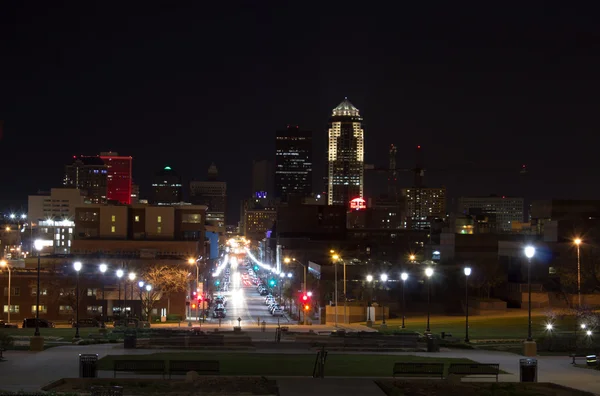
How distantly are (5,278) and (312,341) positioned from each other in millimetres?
52925

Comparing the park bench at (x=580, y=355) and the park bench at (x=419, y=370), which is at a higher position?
the park bench at (x=419, y=370)

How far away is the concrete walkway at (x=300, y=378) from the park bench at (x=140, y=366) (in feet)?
2.50

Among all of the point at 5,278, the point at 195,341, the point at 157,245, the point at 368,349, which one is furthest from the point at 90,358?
the point at 157,245

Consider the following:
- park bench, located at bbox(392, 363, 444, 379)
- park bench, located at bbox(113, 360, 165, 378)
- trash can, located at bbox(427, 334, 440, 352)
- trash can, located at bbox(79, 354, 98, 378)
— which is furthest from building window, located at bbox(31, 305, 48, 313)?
park bench, located at bbox(392, 363, 444, 379)

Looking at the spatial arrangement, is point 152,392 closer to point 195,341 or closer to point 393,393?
point 393,393

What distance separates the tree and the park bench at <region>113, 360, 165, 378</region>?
57.7 metres

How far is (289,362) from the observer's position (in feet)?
122

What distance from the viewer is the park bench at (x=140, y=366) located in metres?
32.1

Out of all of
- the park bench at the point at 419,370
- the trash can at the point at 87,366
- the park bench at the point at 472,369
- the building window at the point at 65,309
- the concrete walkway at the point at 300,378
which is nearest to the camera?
the concrete walkway at the point at 300,378

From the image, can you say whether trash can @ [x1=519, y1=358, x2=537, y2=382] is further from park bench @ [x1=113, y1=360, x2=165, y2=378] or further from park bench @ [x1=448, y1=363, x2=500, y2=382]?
park bench @ [x1=113, y1=360, x2=165, y2=378]

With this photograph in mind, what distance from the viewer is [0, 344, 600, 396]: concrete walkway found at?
97.2 feet

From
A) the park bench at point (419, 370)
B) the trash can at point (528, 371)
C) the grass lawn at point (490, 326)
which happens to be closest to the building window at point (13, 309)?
the grass lawn at point (490, 326)

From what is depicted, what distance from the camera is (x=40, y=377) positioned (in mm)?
31531

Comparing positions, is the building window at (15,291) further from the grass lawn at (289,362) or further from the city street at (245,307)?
the grass lawn at (289,362)
